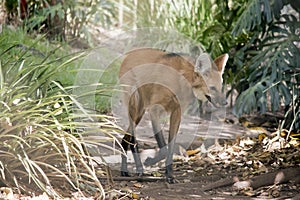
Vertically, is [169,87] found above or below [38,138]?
above

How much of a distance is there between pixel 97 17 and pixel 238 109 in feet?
14.9

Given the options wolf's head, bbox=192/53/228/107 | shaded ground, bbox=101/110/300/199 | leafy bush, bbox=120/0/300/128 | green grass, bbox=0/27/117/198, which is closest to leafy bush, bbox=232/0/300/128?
leafy bush, bbox=120/0/300/128

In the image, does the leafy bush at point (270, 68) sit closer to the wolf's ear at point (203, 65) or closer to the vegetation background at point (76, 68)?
the vegetation background at point (76, 68)

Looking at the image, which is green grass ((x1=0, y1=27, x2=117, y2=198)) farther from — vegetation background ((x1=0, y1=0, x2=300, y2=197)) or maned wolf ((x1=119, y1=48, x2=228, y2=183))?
maned wolf ((x1=119, y1=48, x2=228, y2=183))

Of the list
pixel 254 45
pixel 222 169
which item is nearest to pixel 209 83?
pixel 222 169

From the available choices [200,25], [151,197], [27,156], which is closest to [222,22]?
[200,25]

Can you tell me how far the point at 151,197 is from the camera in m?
4.34

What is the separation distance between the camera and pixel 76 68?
302 inches

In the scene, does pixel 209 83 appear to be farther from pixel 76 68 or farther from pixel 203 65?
pixel 76 68

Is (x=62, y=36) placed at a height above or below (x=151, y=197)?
above

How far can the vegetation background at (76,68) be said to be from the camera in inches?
151

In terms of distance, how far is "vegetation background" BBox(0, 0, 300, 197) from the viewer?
3.82 meters

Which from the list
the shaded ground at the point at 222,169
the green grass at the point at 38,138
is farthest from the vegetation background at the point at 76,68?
the shaded ground at the point at 222,169

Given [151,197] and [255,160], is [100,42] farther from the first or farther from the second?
[151,197]
